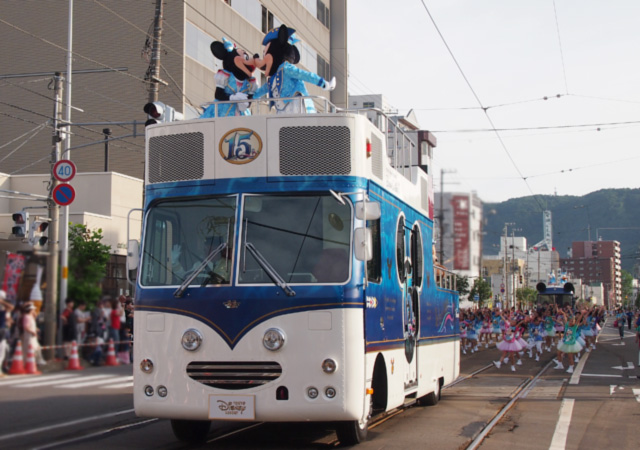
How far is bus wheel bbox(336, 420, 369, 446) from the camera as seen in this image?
363 inches

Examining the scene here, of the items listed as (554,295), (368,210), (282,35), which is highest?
(282,35)

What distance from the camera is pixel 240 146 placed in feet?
30.5

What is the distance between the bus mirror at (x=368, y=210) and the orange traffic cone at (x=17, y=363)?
12.0ft

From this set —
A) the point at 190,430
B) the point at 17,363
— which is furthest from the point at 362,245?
the point at 17,363

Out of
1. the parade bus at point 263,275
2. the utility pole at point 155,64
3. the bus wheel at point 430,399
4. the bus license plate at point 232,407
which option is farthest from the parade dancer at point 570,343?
the bus license plate at point 232,407

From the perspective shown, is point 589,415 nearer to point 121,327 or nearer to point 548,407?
point 548,407

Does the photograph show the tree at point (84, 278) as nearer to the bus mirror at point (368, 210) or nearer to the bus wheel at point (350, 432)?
the bus mirror at point (368, 210)

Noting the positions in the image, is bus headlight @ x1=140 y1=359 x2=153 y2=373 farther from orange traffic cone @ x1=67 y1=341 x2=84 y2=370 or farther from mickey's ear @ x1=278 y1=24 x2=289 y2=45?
mickey's ear @ x1=278 y1=24 x2=289 y2=45

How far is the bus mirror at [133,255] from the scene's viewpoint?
920 centimetres

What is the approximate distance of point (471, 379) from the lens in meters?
20.9

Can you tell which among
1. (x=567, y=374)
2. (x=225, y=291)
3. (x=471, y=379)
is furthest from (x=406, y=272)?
(x=567, y=374)

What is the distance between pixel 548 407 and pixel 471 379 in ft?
20.9

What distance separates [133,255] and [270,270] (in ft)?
5.16

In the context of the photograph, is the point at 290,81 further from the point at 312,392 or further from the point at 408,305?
the point at 312,392
